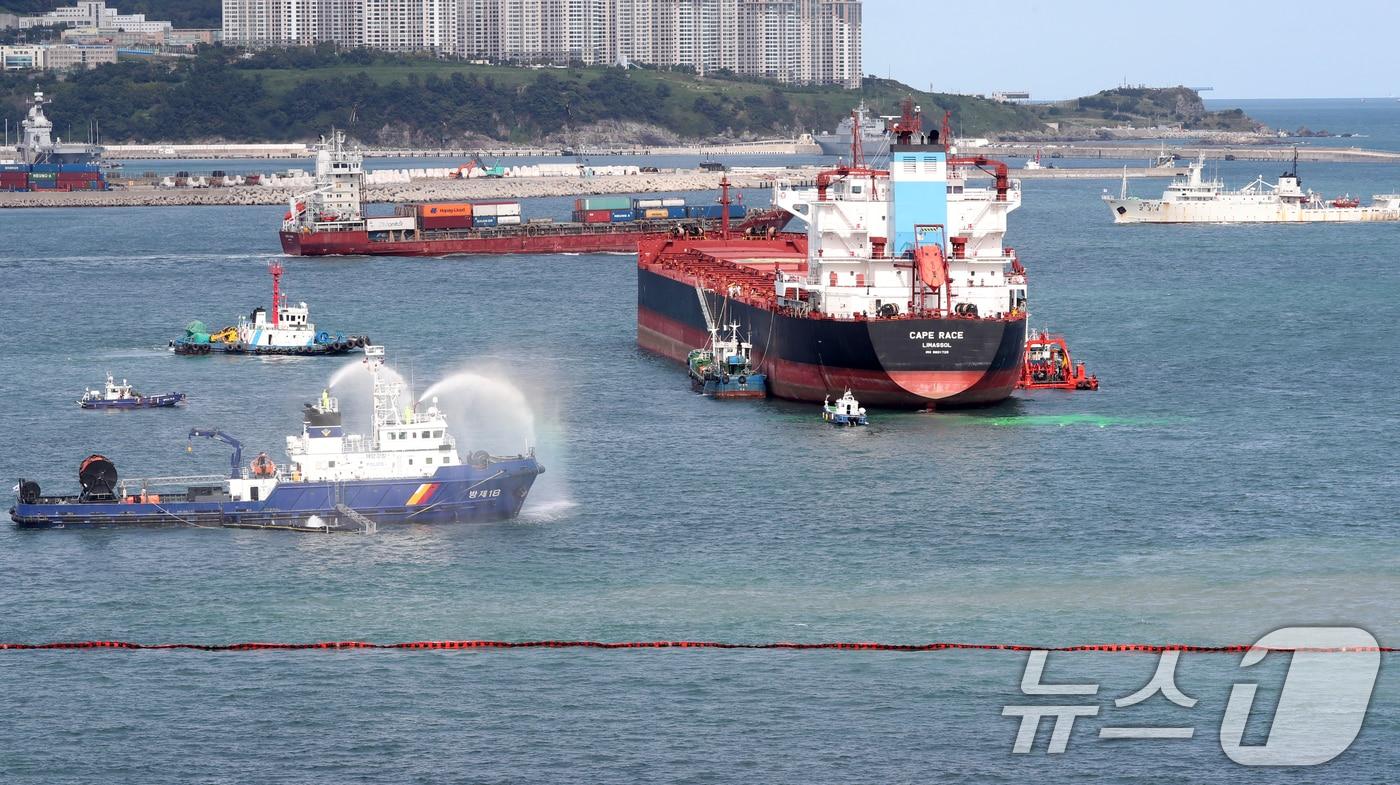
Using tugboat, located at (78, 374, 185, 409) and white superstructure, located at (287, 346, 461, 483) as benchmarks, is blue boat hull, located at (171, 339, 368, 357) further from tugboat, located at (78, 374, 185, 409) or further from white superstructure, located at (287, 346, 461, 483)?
white superstructure, located at (287, 346, 461, 483)

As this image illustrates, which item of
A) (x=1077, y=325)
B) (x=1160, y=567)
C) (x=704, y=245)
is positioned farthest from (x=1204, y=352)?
(x=1160, y=567)

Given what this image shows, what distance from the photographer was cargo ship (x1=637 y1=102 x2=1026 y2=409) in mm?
73875

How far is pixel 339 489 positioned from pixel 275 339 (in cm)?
4257

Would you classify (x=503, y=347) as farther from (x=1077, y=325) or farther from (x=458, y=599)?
(x=458, y=599)

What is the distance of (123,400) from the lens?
79.9 meters

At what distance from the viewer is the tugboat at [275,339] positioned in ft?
322

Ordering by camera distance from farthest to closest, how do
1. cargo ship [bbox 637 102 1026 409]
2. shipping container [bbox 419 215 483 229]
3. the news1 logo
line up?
1. shipping container [bbox 419 215 483 229]
2. cargo ship [bbox 637 102 1026 409]
3. the news1 logo

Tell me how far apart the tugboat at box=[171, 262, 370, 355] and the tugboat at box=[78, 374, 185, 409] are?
16.9 metres

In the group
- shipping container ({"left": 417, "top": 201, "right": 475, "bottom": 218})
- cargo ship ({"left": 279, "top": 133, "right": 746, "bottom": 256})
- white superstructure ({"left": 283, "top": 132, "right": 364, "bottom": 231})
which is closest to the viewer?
cargo ship ({"left": 279, "top": 133, "right": 746, "bottom": 256})

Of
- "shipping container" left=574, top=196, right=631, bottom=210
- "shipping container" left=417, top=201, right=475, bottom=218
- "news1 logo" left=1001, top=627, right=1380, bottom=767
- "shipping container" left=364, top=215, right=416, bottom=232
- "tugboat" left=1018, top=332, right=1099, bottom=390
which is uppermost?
"shipping container" left=574, top=196, right=631, bottom=210

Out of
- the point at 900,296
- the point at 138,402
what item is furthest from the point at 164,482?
the point at 900,296

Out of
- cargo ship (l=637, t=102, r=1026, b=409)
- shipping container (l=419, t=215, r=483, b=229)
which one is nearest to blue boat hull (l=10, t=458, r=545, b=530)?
cargo ship (l=637, t=102, r=1026, b=409)

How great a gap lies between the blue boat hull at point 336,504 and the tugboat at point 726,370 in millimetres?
22810

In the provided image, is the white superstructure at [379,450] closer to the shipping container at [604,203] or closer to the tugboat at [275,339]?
the tugboat at [275,339]
